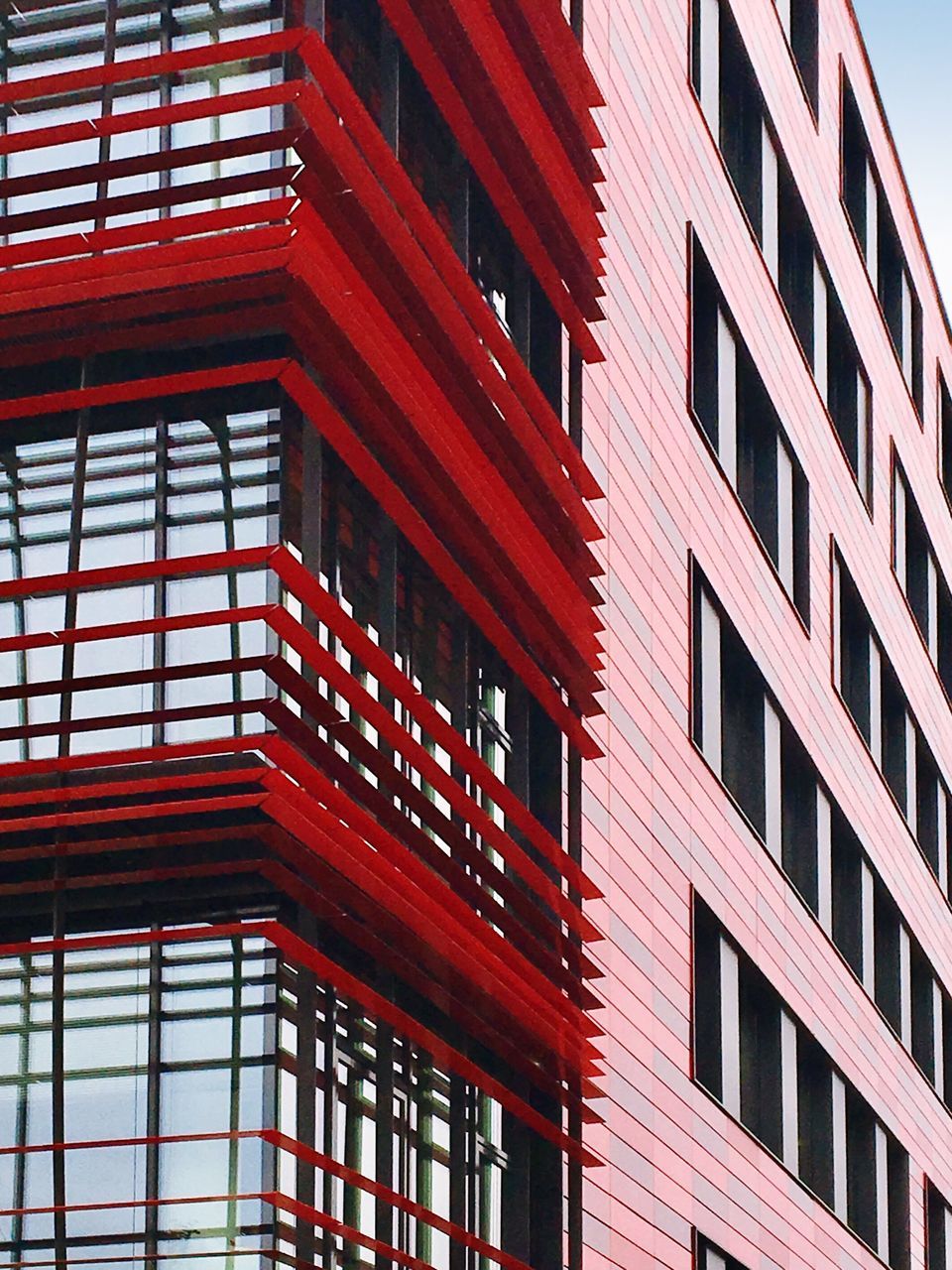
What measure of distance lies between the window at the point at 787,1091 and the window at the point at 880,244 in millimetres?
12295

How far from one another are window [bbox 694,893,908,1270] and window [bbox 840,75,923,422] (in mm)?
12295

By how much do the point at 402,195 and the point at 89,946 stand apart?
191 inches

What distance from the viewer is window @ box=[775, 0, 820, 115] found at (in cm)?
3091

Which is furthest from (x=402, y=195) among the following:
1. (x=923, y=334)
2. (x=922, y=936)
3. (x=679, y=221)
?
(x=923, y=334)

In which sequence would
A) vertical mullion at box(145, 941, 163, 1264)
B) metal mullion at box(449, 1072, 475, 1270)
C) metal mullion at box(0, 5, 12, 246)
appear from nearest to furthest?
vertical mullion at box(145, 941, 163, 1264) → metal mullion at box(0, 5, 12, 246) → metal mullion at box(449, 1072, 475, 1270)

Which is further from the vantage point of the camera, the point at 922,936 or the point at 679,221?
the point at 922,936

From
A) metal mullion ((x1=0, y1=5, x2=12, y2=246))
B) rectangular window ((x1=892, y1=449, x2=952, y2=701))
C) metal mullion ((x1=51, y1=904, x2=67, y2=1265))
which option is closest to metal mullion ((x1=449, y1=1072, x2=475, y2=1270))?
metal mullion ((x1=51, y1=904, x2=67, y2=1265))

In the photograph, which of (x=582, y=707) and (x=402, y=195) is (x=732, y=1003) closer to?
(x=582, y=707)

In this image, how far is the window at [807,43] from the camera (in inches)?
1217

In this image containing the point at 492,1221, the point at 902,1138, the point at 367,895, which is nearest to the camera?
the point at 367,895

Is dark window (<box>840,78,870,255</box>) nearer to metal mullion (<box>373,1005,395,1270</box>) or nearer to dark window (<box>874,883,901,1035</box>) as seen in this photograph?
dark window (<box>874,883,901,1035</box>)

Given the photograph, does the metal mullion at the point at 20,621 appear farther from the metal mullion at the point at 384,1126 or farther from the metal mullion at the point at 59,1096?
the metal mullion at the point at 384,1126

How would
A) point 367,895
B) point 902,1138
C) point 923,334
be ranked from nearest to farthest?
point 367,895
point 902,1138
point 923,334

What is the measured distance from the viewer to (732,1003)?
77.4ft
